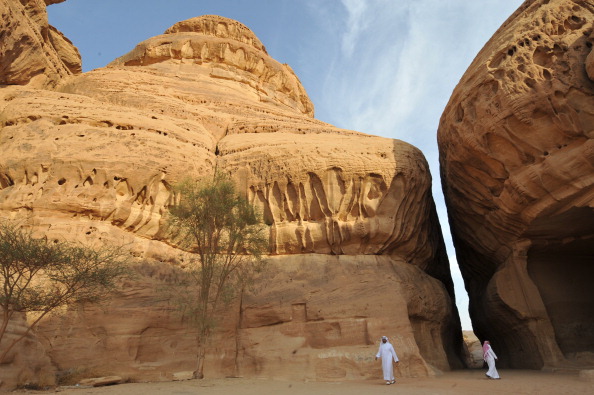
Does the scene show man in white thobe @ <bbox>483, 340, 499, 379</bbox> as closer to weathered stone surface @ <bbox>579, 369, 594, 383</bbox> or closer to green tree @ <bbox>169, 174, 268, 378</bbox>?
weathered stone surface @ <bbox>579, 369, 594, 383</bbox>

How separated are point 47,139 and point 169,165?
12.9 ft

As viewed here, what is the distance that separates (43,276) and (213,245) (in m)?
4.63

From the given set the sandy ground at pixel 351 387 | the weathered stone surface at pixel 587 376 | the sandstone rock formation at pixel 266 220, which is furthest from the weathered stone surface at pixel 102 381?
the weathered stone surface at pixel 587 376

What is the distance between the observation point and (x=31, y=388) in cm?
937

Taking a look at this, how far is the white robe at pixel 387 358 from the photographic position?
1091cm

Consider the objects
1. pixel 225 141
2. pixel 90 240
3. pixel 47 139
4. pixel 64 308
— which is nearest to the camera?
pixel 64 308

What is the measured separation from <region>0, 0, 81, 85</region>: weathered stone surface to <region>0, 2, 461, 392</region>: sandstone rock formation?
0.90 metres

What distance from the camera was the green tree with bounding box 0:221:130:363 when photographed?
952 centimetres

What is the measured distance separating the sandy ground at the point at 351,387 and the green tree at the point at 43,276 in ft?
6.11

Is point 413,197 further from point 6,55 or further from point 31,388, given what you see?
point 6,55

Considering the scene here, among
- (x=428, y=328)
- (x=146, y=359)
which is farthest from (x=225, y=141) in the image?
(x=428, y=328)

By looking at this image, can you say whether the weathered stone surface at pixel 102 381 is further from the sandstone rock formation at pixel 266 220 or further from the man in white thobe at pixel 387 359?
the man in white thobe at pixel 387 359

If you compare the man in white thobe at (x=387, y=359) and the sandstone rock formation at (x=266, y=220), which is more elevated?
the sandstone rock formation at (x=266, y=220)

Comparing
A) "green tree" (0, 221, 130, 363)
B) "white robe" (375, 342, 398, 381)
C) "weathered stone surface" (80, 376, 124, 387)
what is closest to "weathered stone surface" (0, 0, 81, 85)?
"green tree" (0, 221, 130, 363)
